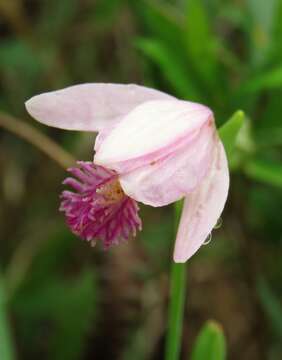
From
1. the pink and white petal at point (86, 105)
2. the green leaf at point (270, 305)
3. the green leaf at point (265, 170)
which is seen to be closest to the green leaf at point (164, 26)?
the green leaf at point (265, 170)

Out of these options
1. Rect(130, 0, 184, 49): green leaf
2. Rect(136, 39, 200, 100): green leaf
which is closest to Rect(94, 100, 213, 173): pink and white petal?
Rect(136, 39, 200, 100): green leaf

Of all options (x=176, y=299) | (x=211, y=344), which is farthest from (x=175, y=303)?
(x=211, y=344)

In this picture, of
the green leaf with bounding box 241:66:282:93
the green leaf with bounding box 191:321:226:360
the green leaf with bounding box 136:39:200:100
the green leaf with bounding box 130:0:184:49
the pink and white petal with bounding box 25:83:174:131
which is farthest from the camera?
the green leaf with bounding box 130:0:184:49

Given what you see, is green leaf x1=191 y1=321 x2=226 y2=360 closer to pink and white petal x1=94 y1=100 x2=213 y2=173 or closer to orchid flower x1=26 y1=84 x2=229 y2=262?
orchid flower x1=26 y1=84 x2=229 y2=262

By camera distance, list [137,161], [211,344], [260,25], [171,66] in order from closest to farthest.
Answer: [137,161] → [211,344] → [171,66] → [260,25]

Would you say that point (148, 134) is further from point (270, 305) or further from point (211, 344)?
point (270, 305)
